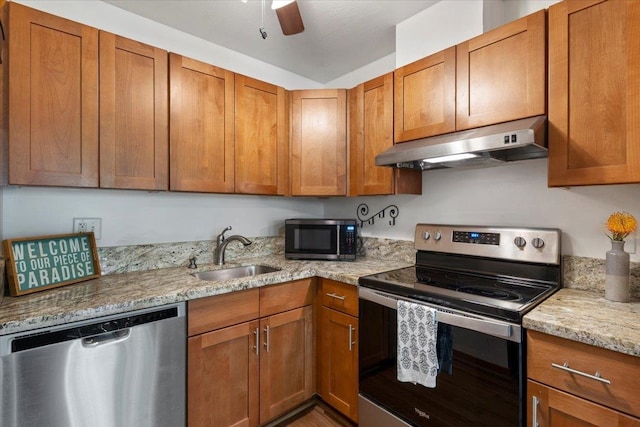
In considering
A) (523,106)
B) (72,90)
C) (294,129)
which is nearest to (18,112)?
(72,90)

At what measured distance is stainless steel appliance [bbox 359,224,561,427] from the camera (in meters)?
1.13

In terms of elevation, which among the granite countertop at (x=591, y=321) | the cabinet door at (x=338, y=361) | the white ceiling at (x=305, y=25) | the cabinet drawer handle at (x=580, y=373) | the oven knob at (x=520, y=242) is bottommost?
the cabinet door at (x=338, y=361)

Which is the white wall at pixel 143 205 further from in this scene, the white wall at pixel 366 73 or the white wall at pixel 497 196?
the white wall at pixel 497 196

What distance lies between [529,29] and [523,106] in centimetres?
35

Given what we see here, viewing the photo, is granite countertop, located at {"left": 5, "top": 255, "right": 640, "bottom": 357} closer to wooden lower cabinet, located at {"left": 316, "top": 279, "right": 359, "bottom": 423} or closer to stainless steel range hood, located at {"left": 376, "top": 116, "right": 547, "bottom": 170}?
wooden lower cabinet, located at {"left": 316, "top": 279, "right": 359, "bottom": 423}

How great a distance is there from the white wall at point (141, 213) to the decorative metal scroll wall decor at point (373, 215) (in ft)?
1.99

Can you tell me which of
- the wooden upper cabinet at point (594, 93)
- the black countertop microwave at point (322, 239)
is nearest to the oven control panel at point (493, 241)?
the wooden upper cabinet at point (594, 93)

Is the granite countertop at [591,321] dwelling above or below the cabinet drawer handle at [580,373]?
above

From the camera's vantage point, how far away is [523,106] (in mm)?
1364

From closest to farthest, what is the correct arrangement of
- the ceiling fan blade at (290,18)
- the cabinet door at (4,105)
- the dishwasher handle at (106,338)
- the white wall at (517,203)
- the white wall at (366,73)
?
1. the dishwasher handle at (106,338)
2. the cabinet door at (4,105)
3. the white wall at (517,203)
4. the ceiling fan blade at (290,18)
5. the white wall at (366,73)

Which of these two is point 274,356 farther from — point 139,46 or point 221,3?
point 221,3

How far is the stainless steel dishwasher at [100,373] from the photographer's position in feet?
3.41

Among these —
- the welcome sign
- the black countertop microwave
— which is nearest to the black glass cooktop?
the black countertop microwave

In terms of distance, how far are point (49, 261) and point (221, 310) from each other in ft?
2.78
